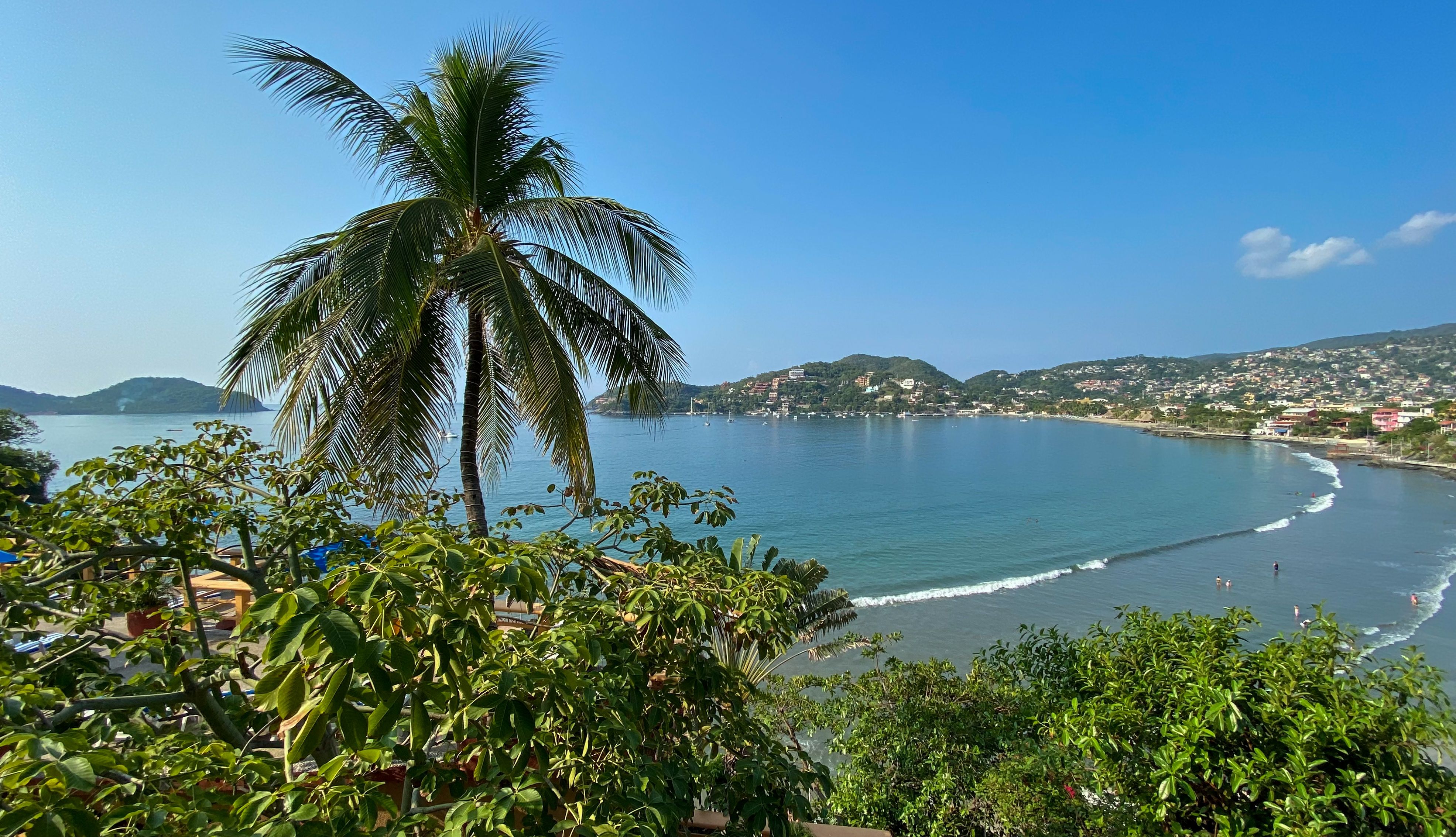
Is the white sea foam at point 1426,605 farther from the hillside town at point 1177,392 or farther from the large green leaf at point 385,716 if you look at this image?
the hillside town at point 1177,392

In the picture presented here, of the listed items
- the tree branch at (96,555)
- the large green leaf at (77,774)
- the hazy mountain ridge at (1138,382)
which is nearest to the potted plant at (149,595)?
the tree branch at (96,555)

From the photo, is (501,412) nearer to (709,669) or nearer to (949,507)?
(709,669)

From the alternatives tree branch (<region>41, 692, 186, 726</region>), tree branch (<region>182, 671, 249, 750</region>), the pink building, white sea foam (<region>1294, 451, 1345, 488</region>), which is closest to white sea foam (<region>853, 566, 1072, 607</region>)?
tree branch (<region>182, 671, 249, 750</region>)

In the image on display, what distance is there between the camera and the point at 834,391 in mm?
147375

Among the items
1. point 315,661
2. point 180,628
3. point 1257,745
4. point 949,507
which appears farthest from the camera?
point 949,507

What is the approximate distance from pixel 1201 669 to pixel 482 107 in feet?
20.3

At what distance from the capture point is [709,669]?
2588 millimetres

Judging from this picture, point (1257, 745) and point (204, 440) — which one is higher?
point (204, 440)

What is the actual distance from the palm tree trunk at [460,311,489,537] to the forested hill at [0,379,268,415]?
69.8 m

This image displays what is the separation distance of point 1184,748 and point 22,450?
136 ft

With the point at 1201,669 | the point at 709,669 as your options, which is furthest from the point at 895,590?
the point at 709,669

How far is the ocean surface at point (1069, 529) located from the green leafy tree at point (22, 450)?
4.69m

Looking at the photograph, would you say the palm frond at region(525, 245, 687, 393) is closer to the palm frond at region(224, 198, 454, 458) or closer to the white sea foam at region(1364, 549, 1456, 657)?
the palm frond at region(224, 198, 454, 458)

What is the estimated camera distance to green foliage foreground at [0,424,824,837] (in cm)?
113
